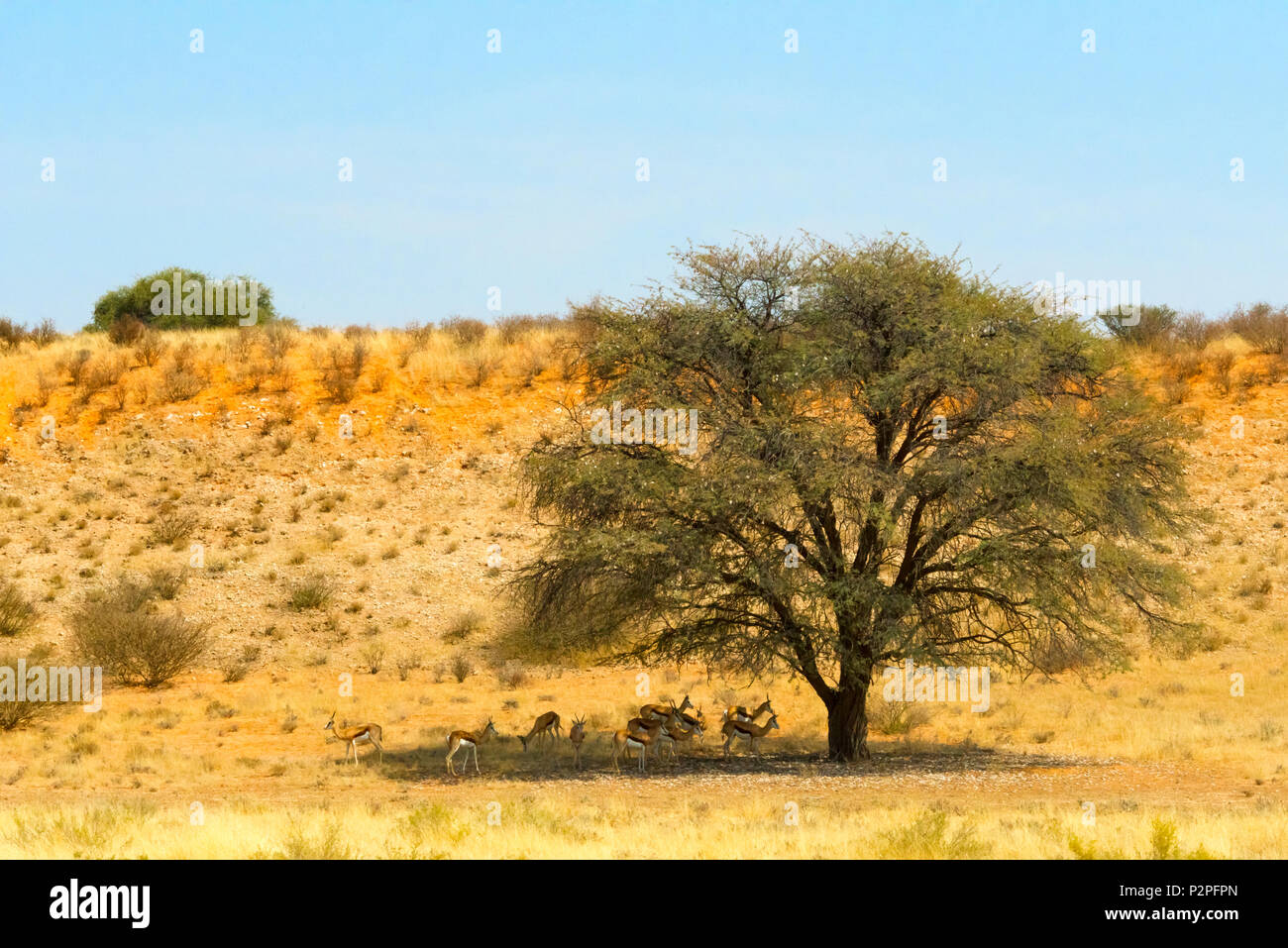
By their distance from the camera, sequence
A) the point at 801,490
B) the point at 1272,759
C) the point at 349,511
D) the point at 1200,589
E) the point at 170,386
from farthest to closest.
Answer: the point at 170,386 < the point at 349,511 < the point at 1200,589 < the point at 1272,759 < the point at 801,490

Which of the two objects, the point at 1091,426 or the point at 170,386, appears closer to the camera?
the point at 1091,426

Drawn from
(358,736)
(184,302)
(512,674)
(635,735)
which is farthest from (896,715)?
(184,302)

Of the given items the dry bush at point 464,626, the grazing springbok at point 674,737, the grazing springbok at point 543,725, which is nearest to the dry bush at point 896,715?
the grazing springbok at point 674,737

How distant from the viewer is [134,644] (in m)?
28.3

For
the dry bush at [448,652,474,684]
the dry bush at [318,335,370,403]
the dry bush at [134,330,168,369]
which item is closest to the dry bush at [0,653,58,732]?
the dry bush at [448,652,474,684]

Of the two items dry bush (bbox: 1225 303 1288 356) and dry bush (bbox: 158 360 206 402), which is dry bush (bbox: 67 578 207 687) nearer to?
dry bush (bbox: 158 360 206 402)

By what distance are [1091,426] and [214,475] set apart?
29100mm

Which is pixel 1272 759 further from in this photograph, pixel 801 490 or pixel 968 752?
pixel 801 490

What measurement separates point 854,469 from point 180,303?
4897 centimetres

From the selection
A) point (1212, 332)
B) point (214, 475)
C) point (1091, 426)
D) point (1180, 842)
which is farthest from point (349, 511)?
point (1212, 332)

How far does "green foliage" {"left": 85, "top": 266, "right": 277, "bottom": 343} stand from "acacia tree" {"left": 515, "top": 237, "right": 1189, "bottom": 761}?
3921cm

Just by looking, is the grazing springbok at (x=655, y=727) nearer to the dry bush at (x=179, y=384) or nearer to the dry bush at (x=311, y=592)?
the dry bush at (x=311, y=592)

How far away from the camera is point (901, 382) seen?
18.8 meters

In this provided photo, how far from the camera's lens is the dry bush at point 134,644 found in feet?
93.0
